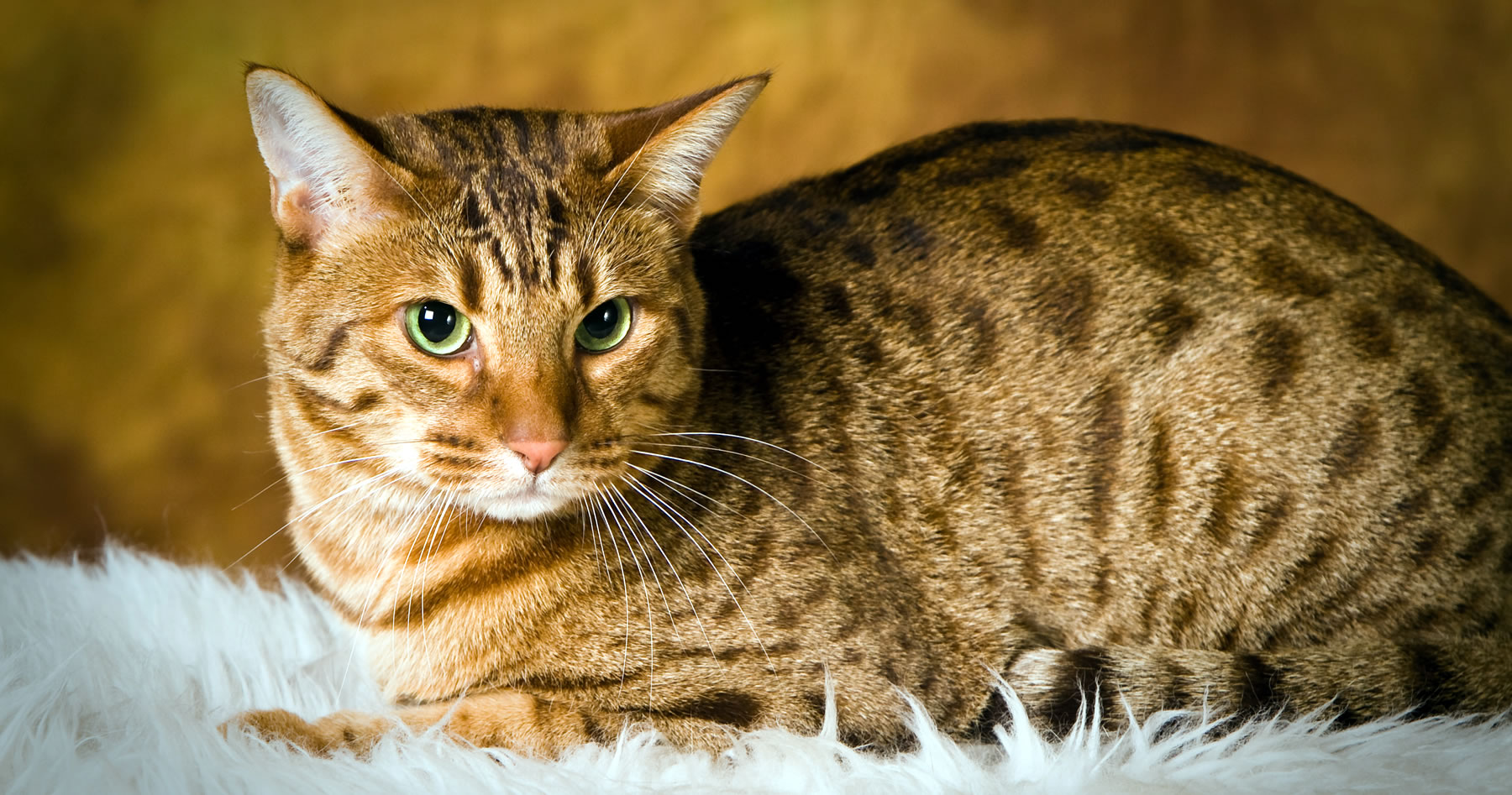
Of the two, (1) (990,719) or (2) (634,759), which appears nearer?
(2) (634,759)

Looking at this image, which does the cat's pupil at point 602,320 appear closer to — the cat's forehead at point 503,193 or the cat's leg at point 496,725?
the cat's forehead at point 503,193

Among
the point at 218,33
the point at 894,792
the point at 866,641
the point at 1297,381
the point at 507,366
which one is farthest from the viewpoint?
the point at 218,33

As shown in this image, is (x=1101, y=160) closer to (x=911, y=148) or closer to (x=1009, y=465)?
(x=911, y=148)

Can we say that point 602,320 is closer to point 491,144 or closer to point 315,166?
point 491,144

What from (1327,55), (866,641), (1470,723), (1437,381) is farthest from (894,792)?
(1327,55)

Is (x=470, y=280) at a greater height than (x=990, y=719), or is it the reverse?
(x=470, y=280)

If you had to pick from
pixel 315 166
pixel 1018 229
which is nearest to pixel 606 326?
pixel 315 166
